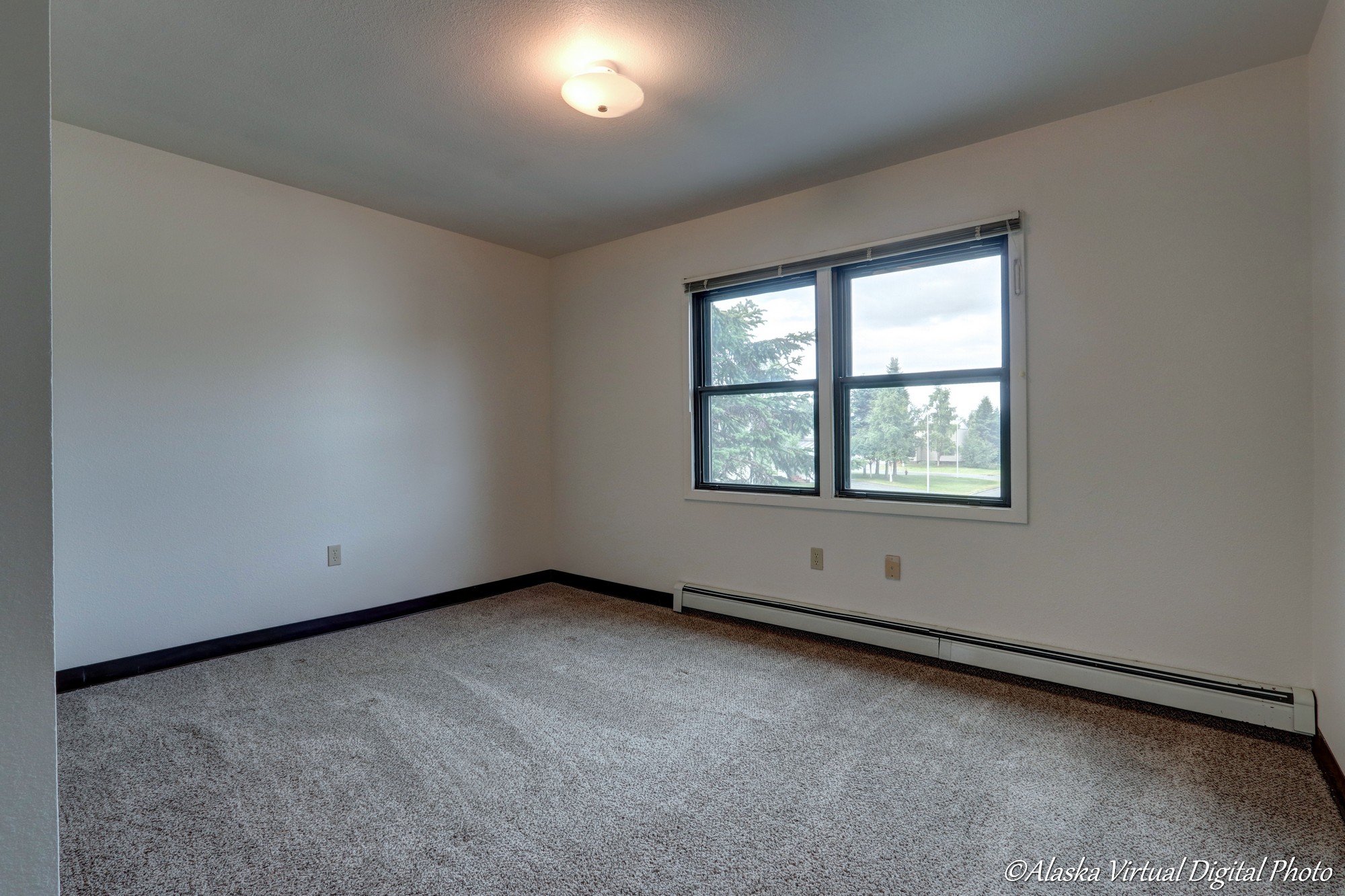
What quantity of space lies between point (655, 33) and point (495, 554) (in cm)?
334

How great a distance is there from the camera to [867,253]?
3193mm

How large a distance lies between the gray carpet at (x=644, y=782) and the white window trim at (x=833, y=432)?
734 mm

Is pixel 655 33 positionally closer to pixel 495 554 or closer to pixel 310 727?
pixel 310 727

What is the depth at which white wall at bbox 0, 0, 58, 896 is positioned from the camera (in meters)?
0.77

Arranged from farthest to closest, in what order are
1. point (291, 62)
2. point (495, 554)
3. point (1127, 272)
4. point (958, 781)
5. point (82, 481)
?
point (495, 554), point (82, 481), point (1127, 272), point (291, 62), point (958, 781)

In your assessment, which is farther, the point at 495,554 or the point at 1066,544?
the point at 495,554

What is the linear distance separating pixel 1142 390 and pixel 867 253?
1.34 m

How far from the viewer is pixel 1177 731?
7.30 ft

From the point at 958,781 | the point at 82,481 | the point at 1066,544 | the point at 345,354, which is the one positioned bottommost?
the point at 958,781

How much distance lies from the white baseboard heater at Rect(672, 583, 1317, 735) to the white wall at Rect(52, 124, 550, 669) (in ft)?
6.68

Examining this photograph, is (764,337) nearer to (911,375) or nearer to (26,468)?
(911,375)

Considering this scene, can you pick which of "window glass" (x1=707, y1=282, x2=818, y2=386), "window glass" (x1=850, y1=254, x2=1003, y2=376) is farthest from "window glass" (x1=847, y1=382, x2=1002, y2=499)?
"window glass" (x1=707, y1=282, x2=818, y2=386)

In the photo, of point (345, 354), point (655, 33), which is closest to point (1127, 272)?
point (655, 33)

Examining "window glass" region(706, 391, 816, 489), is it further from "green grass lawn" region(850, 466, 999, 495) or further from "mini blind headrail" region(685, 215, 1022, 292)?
"mini blind headrail" region(685, 215, 1022, 292)
